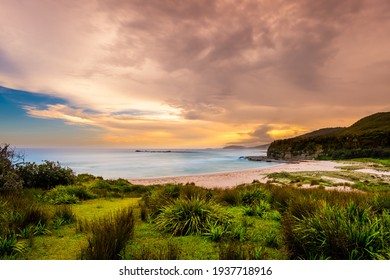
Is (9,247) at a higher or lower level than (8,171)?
lower

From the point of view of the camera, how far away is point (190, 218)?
17.5ft

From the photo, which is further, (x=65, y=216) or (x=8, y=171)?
(x=8, y=171)

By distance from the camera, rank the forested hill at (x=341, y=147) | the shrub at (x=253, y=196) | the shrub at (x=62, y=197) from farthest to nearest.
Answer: the forested hill at (x=341, y=147)
the shrub at (x=62, y=197)
the shrub at (x=253, y=196)

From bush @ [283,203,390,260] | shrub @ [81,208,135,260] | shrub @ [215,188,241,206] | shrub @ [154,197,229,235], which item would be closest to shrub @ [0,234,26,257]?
shrub @ [81,208,135,260]

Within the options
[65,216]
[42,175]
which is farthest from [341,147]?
[65,216]

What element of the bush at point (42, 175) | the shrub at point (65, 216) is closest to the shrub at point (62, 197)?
the shrub at point (65, 216)

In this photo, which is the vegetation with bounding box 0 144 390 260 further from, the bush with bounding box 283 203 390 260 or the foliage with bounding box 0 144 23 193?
the foliage with bounding box 0 144 23 193

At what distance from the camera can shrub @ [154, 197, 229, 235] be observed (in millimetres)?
5062

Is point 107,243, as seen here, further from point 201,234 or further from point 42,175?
point 42,175

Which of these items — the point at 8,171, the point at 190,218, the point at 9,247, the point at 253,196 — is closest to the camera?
the point at 9,247

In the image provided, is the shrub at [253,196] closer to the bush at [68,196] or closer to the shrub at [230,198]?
the shrub at [230,198]

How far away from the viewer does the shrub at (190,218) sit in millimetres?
5062
